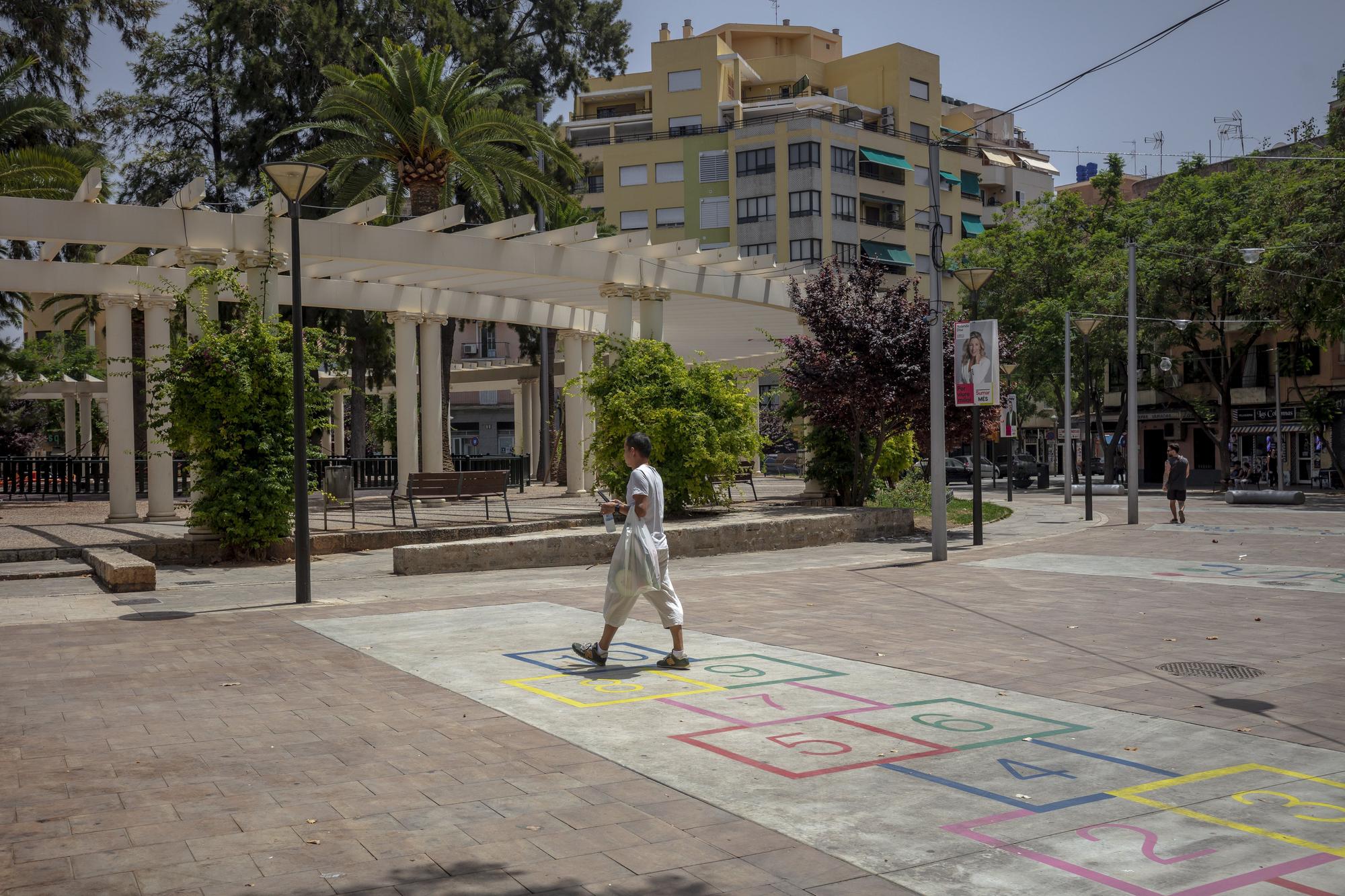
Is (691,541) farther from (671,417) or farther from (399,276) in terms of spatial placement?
(399,276)

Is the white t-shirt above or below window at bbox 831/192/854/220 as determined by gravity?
below

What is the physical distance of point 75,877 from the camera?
4.23 m

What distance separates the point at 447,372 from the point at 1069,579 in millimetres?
26037

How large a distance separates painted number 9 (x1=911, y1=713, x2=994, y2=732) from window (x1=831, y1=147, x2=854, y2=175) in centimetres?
5847

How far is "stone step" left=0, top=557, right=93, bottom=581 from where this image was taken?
14055 mm

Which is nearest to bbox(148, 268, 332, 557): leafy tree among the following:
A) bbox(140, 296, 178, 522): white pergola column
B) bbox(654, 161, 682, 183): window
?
bbox(140, 296, 178, 522): white pergola column

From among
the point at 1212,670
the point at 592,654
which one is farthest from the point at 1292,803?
the point at 592,654

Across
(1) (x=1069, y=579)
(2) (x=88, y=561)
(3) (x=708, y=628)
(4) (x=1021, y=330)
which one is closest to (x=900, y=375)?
(1) (x=1069, y=579)

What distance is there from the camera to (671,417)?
1855 centimetres

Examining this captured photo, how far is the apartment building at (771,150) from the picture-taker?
205ft

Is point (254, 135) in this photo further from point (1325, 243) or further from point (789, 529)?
point (1325, 243)

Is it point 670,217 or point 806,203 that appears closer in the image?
point 806,203

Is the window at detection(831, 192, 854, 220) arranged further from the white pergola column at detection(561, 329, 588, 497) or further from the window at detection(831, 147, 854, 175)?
the white pergola column at detection(561, 329, 588, 497)

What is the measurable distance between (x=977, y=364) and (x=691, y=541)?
18.0 feet
